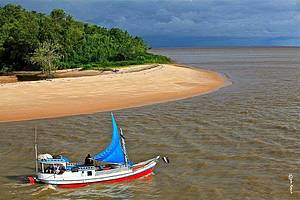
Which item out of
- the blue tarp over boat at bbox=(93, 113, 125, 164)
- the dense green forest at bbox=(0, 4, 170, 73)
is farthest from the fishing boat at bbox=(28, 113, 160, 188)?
the dense green forest at bbox=(0, 4, 170, 73)

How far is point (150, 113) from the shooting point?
33.6 meters

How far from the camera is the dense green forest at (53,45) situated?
70.1 metres

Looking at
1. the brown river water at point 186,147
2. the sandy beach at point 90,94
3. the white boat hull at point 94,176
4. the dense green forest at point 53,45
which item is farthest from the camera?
→ the dense green forest at point 53,45

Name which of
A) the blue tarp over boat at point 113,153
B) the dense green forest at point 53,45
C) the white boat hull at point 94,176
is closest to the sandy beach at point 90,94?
the white boat hull at point 94,176

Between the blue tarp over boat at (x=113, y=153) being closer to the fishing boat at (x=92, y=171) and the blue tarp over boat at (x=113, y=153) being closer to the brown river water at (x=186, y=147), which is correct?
the fishing boat at (x=92, y=171)

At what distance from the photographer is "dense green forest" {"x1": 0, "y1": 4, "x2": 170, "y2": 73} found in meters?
70.1

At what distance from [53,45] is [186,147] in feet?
169

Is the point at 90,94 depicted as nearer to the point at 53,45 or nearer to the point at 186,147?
the point at 186,147

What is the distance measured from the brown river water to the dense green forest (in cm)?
3589

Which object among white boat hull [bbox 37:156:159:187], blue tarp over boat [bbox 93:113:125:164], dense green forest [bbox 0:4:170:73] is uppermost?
dense green forest [bbox 0:4:170:73]

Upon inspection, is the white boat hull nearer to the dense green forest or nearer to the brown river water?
the brown river water

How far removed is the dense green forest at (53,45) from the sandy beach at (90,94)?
18.2 meters

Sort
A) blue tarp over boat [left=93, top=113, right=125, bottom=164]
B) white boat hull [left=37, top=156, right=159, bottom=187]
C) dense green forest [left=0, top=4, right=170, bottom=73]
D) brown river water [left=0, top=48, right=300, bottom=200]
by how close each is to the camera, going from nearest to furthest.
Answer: brown river water [left=0, top=48, right=300, bottom=200]
white boat hull [left=37, top=156, right=159, bottom=187]
blue tarp over boat [left=93, top=113, right=125, bottom=164]
dense green forest [left=0, top=4, right=170, bottom=73]

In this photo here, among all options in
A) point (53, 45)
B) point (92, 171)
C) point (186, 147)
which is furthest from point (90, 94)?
point (53, 45)
